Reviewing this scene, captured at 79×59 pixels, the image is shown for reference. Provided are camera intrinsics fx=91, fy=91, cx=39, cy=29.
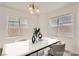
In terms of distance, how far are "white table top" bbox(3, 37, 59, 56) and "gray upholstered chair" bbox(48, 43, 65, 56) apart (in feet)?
0.32

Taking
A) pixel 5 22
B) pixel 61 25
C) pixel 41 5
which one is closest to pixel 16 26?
pixel 5 22

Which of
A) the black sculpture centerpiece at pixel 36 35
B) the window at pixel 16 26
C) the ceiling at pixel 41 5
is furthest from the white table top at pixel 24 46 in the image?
the ceiling at pixel 41 5

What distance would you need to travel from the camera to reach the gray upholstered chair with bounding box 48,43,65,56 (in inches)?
64.1

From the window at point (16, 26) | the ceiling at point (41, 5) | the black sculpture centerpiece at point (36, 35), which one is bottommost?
the black sculpture centerpiece at point (36, 35)

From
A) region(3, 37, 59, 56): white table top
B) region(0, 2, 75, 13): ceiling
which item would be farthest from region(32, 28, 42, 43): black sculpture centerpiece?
region(0, 2, 75, 13): ceiling

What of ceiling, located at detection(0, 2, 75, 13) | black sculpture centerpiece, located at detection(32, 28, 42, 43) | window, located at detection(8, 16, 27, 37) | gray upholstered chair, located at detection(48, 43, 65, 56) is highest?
ceiling, located at detection(0, 2, 75, 13)

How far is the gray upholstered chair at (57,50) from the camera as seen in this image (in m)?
1.63

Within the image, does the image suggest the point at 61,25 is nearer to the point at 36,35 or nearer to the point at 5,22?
the point at 36,35

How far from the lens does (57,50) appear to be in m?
1.66

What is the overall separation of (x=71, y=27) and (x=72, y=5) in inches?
15.2

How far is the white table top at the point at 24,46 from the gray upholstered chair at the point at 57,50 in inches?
3.8

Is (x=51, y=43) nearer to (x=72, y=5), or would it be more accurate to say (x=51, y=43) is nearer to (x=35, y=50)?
(x=35, y=50)

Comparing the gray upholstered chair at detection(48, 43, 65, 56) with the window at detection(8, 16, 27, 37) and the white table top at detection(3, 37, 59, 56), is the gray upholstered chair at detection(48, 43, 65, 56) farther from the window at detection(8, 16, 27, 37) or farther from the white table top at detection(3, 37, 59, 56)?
the window at detection(8, 16, 27, 37)

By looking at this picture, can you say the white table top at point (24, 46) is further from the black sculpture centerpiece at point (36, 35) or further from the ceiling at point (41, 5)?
the ceiling at point (41, 5)
